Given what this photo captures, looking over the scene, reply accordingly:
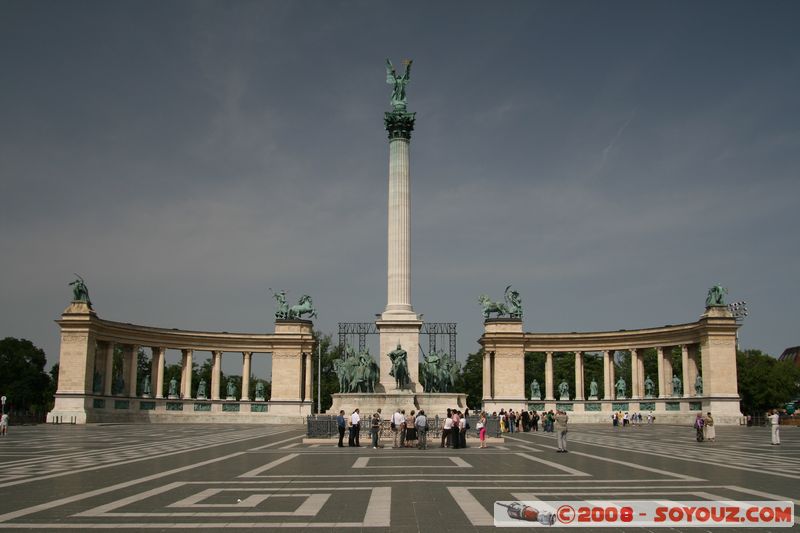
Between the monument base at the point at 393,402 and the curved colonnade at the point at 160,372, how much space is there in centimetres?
2627

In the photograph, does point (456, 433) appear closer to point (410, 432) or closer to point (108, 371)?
point (410, 432)

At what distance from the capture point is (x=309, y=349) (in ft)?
274

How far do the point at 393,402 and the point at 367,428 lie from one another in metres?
12.3

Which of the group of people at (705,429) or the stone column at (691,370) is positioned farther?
the stone column at (691,370)

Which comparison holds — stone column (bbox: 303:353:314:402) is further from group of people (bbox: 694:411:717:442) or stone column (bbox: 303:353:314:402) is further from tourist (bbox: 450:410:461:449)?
tourist (bbox: 450:410:461:449)

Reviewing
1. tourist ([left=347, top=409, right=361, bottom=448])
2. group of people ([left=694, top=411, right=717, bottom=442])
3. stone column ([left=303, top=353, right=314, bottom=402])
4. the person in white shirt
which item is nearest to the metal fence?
tourist ([left=347, top=409, right=361, bottom=448])

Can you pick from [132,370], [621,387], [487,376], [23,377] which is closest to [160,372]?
[132,370]

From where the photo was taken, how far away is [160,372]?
78750mm

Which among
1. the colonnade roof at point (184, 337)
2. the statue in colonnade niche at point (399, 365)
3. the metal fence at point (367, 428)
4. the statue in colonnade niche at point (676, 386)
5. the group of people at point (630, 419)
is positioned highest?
the colonnade roof at point (184, 337)

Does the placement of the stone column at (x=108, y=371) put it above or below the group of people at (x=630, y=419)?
above

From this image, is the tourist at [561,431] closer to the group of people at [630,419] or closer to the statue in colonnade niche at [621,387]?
the group of people at [630,419]

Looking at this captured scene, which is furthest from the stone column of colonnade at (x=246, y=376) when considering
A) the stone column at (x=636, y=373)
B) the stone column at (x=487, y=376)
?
the stone column at (x=636, y=373)

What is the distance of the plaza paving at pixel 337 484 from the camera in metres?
12.6

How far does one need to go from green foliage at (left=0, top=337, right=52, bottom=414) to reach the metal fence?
2862 inches
